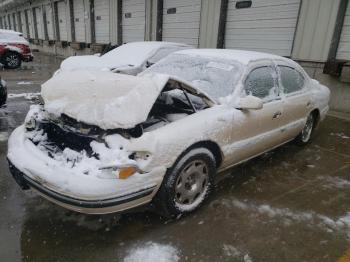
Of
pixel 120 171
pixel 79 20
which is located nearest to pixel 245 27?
pixel 120 171

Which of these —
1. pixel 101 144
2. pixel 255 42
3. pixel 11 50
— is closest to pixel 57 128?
pixel 101 144

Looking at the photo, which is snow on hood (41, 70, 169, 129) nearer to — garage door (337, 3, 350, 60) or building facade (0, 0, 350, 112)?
building facade (0, 0, 350, 112)

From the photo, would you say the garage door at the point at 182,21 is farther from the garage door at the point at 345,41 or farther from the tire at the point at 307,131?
the tire at the point at 307,131

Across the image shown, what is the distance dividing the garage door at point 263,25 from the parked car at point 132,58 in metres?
2.55

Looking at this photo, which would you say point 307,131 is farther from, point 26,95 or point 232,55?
point 26,95

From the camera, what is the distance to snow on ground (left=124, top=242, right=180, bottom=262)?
7.49ft

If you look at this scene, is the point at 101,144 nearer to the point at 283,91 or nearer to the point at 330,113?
the point at 283,91

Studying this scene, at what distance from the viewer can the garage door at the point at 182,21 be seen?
33.8 feet

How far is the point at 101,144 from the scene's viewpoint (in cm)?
243

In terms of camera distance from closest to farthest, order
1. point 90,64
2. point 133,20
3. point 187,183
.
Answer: point 187,183
point 90,64
point 133,20

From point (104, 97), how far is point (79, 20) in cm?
1823

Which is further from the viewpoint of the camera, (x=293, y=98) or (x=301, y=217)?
(x=293, y=98)

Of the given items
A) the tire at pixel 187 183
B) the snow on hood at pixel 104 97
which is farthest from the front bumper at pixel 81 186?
the snow on hood at pixel 104 97

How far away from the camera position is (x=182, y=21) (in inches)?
428
